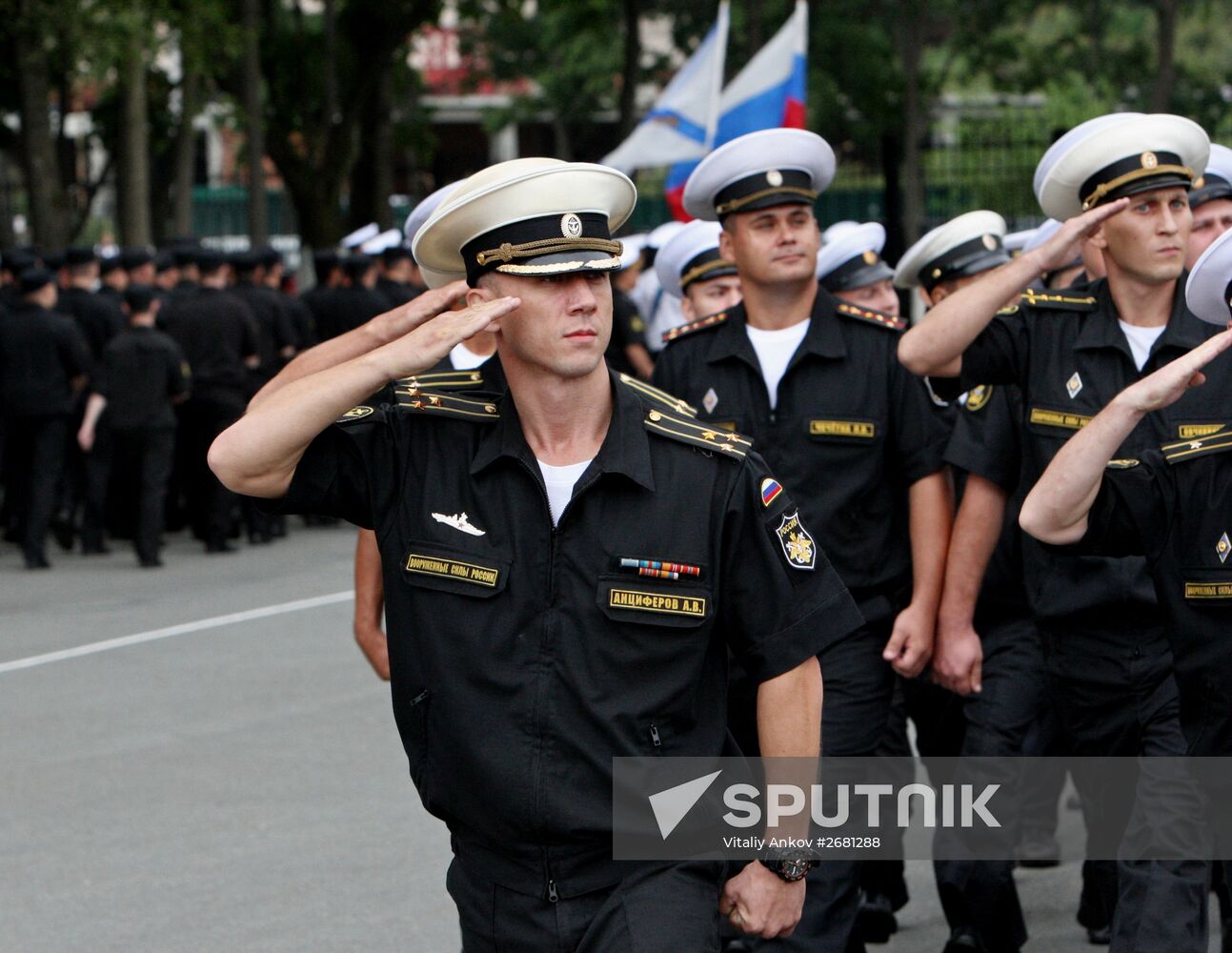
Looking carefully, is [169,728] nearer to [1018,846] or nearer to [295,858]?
[295,858]

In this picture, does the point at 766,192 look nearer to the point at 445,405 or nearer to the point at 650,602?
the point at 445,405

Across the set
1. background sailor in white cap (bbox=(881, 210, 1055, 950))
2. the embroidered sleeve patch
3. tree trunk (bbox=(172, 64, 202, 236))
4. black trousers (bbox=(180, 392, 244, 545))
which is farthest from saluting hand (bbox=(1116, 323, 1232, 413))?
tree trunk (bbox=(172, 64, 202, 236))

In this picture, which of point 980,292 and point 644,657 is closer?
point 644,657

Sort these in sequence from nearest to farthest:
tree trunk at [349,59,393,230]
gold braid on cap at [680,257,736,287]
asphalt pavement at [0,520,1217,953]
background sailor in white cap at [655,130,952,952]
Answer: background sailor in white cap at [655,130,952,952] → asphalt pavement at [0,520,1217,953] → gold braid on cap at [680,257,736,287] → tree trunk at [349,59,393,230]

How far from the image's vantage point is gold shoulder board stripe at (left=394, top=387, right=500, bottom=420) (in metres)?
4.01

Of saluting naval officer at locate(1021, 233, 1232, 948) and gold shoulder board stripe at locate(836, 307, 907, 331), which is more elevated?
gold shoulder board stripe at locate(836, 307, 907, 331)

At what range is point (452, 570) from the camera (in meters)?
3.88

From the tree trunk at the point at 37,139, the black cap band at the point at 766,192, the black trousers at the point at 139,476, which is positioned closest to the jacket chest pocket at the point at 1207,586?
the black cap band at the point at 766,192

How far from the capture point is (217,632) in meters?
11.8

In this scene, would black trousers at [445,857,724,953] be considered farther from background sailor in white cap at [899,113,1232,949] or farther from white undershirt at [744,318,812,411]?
white undershirt at [744,318,812,411]

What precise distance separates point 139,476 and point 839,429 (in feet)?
33.5

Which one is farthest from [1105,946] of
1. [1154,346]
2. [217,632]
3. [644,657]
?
[217,632]

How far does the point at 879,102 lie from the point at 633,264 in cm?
2179

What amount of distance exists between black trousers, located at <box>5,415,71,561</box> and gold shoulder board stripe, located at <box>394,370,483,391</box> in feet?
37.3
